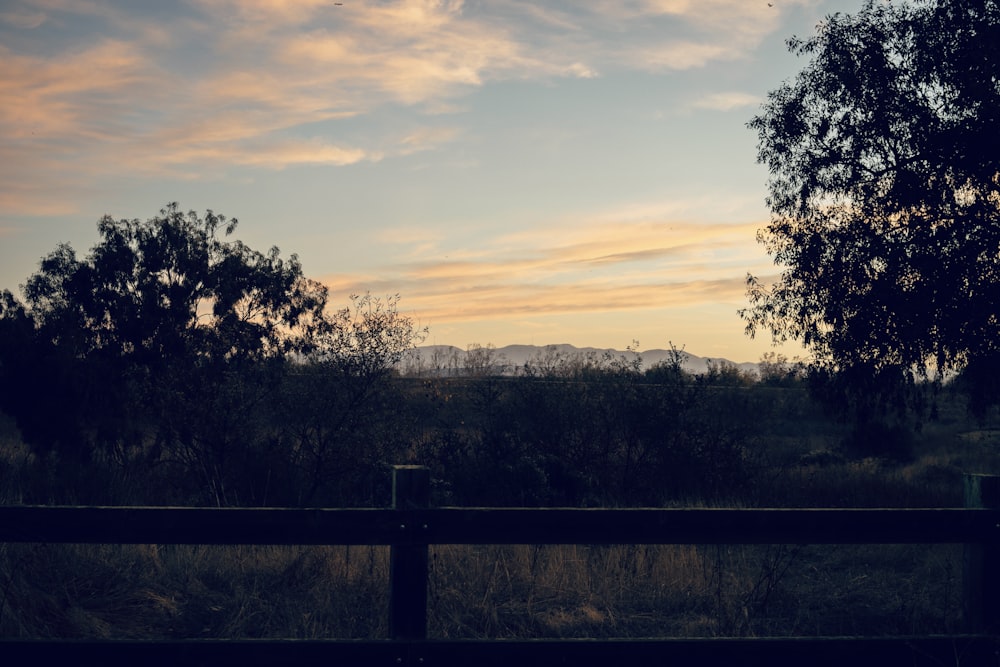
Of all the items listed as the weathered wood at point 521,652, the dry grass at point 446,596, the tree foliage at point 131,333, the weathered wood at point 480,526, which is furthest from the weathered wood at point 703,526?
the tree foliage at point 131,333

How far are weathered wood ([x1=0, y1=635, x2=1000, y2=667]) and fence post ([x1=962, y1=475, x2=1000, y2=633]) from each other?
114 mm

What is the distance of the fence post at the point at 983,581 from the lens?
193 inches

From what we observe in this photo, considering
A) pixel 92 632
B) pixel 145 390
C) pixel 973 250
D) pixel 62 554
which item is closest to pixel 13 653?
pixel 92 632

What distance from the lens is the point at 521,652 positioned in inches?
178

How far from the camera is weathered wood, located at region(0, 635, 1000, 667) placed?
436cm

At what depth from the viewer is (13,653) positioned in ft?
14.2

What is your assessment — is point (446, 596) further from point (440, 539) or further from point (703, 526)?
point (703, 526)

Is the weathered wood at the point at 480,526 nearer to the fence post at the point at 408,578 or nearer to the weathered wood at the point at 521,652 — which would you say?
the fence post at the point at 408,578

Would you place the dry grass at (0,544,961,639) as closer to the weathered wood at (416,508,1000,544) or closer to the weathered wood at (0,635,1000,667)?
the weathered wood at (0,635,1000,667)

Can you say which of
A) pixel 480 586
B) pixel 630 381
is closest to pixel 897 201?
pixel 630 381

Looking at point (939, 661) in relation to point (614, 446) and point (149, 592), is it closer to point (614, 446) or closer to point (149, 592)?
point (149, 592)

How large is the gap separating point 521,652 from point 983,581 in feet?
8.31

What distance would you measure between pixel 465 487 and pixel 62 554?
347 inches

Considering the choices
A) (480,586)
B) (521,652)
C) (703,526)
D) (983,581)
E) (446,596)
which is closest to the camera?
(521,652)
